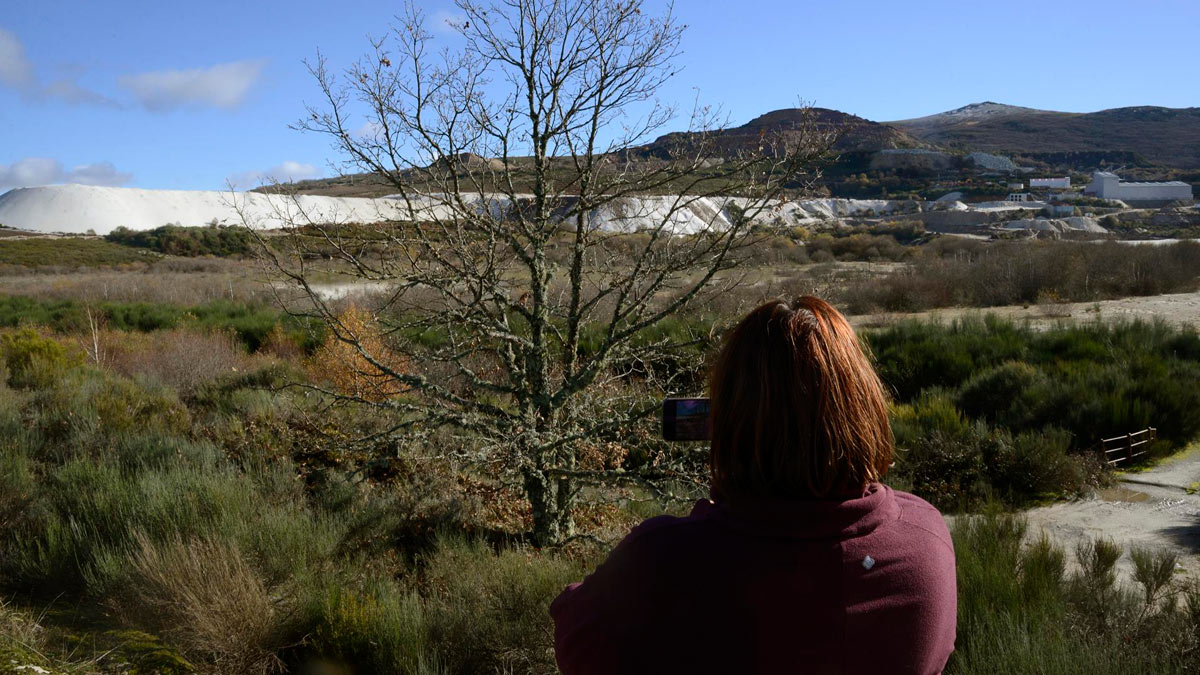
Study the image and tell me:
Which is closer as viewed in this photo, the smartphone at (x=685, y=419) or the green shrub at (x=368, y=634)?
the smartphone at (x=685, y=419)

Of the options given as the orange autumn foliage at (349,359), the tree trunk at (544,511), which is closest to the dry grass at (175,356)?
the orange autumn foliage at (349,359)

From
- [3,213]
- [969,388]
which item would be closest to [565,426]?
[969,388]

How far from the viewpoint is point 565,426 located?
19.0ft

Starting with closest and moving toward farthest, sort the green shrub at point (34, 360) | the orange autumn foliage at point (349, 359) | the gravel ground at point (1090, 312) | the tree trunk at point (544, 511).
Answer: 1. the tree trunk at point (544, 511)
2. the orange autumn foliage at point (349, 359)
3. the green shrub at point (34, 360)
4. the gravel ground at point (1090, 312)

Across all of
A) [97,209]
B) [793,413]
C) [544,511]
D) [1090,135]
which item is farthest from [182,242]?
[1090,135]

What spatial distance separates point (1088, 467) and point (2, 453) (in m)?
10.4

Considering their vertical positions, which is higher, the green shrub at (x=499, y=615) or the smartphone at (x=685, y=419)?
the smartphone at (x=685, y=419)

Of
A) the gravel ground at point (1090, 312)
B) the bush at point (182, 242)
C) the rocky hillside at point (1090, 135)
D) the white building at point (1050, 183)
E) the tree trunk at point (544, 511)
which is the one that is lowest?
the gravel ground at point (1090, 312)

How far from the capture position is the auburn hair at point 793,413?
53.3 inches

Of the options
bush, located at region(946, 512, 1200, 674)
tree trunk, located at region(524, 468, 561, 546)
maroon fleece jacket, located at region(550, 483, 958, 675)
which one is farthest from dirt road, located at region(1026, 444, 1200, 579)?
maroon fleece jacket, located at region(550, 483, 958, 675)

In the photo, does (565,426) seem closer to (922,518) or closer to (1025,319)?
(922,518)

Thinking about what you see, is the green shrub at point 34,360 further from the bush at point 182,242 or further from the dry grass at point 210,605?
the bush at point 182,242

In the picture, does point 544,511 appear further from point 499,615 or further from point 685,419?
point 685,419

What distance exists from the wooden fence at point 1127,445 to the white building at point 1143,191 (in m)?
72.9
